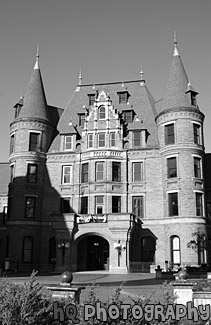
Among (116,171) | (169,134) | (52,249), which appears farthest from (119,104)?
(52,249)

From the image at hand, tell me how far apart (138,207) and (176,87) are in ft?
43.1

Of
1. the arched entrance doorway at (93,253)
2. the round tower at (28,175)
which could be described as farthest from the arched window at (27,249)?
the arched entrance doorway at (93,253)

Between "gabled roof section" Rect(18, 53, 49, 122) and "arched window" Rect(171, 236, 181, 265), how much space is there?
61.2 ft

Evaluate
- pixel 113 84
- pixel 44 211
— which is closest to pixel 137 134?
pixel 113 84

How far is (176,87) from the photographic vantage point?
40.4m

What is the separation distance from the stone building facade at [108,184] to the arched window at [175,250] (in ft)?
0.30

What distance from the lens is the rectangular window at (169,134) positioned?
38306 mm

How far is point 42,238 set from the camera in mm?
39719

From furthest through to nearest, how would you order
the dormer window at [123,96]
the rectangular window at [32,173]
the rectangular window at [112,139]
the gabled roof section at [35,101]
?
1. the dormer window at [123,96]
2. the gabled roof section at [35,101]
3. the rectangular window at [32,173]
4. the rectangular window at [112,139]

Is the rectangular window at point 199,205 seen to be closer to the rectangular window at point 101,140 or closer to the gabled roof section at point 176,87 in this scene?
the gabled roof section at point 176,87

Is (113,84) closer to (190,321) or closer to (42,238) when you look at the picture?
(42,238)

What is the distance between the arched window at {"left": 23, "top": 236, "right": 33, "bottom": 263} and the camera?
1519 inches

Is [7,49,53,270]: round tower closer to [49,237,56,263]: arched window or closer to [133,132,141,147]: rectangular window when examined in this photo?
[49,237,56,263]: arched window

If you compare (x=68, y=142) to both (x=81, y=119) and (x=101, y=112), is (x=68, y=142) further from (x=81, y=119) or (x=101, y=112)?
(x=101, y=112)
